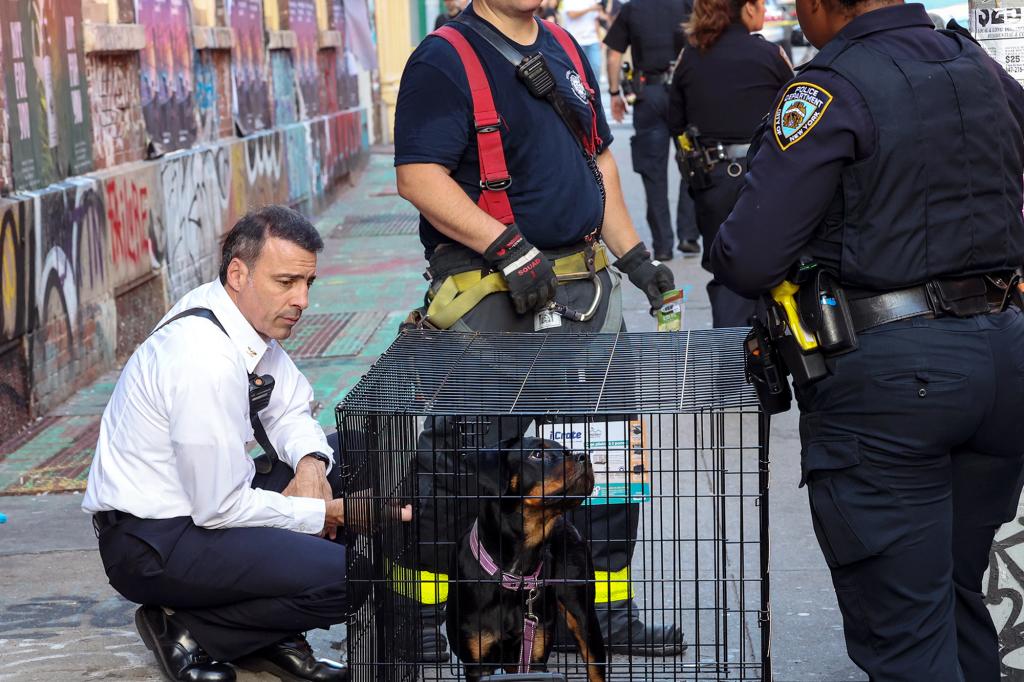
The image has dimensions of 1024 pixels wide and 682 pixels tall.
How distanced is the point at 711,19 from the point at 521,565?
437 cm

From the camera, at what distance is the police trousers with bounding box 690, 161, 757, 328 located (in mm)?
7133

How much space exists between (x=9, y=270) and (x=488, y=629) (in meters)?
3.86

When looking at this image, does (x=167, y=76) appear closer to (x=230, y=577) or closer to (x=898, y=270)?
(x=230, y=577)

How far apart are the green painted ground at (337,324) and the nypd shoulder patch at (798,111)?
4.02m

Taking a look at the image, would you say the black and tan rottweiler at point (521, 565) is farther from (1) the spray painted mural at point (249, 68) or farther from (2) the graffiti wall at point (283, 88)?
(2) the graffiti wall at point (283, 88)

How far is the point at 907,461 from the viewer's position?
292cm

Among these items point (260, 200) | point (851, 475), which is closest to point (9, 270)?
point (851, 475)

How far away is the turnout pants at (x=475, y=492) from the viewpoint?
11.6 ft

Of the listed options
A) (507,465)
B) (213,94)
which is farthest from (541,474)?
(213,94)

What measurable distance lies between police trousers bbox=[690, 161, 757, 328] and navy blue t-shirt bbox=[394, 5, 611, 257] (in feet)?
9.64

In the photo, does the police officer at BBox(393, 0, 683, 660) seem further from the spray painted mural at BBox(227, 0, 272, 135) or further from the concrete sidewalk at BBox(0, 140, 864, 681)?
the spray painted mural at BBox(227, 0, 272, 135)

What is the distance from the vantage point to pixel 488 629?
140 inches

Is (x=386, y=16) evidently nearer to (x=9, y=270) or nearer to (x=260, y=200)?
(x=260, y=200)

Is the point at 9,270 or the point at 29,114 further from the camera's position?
the point at 29,114
